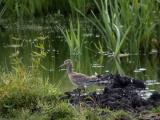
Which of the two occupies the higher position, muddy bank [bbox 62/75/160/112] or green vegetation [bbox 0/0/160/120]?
green vegetation [bbox 0/0/160/120]

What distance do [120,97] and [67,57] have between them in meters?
4.43

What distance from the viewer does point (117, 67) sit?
10.7 m

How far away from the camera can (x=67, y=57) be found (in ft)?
38.9

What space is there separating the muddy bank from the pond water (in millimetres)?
494

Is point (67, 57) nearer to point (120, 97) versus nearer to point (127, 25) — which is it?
point (127, 25)

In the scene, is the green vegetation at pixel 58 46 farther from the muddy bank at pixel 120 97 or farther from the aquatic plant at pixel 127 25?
the muddy bank at pixel 120 97

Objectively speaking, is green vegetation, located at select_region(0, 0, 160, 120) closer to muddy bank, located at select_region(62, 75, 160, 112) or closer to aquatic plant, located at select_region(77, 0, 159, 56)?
aquatic plant, located at select_region(77, 0, 159, 56)

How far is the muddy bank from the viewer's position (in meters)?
7.14

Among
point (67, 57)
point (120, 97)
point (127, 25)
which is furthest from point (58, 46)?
point (120, 97)

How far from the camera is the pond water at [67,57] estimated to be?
9.93 meters

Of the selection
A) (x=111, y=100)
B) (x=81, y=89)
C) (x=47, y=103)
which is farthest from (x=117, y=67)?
(x=47, y=103)

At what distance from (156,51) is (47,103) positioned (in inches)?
210

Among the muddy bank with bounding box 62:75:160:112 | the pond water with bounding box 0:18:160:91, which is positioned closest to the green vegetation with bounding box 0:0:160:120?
the pond water with bounding box 0:18:160:91

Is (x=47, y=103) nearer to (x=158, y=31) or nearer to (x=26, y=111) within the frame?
(x=26, y=111)
